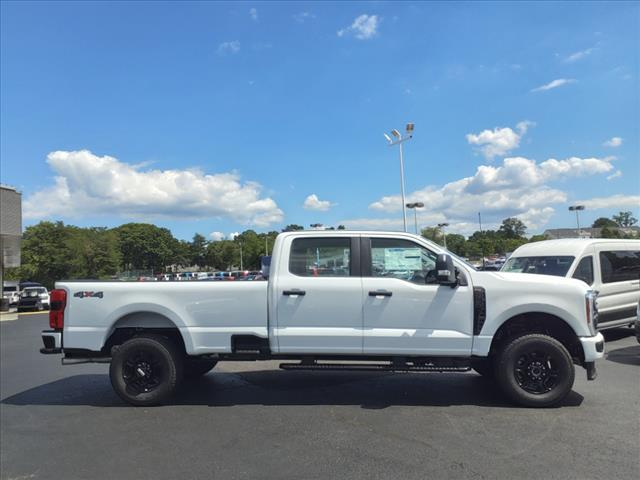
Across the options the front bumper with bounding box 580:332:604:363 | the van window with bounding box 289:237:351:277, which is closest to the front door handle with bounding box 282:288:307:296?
the van window with bounding box 289:237:351:277

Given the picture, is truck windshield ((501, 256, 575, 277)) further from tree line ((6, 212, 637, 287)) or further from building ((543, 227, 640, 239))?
building ((543, 227, 640, 239))

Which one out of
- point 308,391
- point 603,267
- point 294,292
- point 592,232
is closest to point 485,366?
point 308,391

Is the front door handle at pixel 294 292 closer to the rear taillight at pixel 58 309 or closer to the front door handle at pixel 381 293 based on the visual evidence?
the front door handle at pixel 381 293

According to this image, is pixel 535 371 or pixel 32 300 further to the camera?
pixel 32 300

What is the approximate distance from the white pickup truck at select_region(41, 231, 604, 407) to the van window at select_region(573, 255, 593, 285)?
4.42 metres

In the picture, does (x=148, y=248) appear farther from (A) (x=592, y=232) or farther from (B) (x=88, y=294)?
(B) (x=88, y=294)

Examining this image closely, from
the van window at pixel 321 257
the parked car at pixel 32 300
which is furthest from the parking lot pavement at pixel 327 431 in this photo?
the parked car at pixel 32 300

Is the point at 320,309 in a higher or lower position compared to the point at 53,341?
higher

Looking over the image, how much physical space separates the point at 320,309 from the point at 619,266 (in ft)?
25.2

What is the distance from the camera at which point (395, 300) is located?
18.4 ft

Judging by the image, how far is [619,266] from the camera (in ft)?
33.3

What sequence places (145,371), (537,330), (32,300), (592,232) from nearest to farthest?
(537,330), (145,371), (32,300), (592,232)

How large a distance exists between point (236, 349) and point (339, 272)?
1556mm

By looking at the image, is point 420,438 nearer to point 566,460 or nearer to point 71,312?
point 566,460
